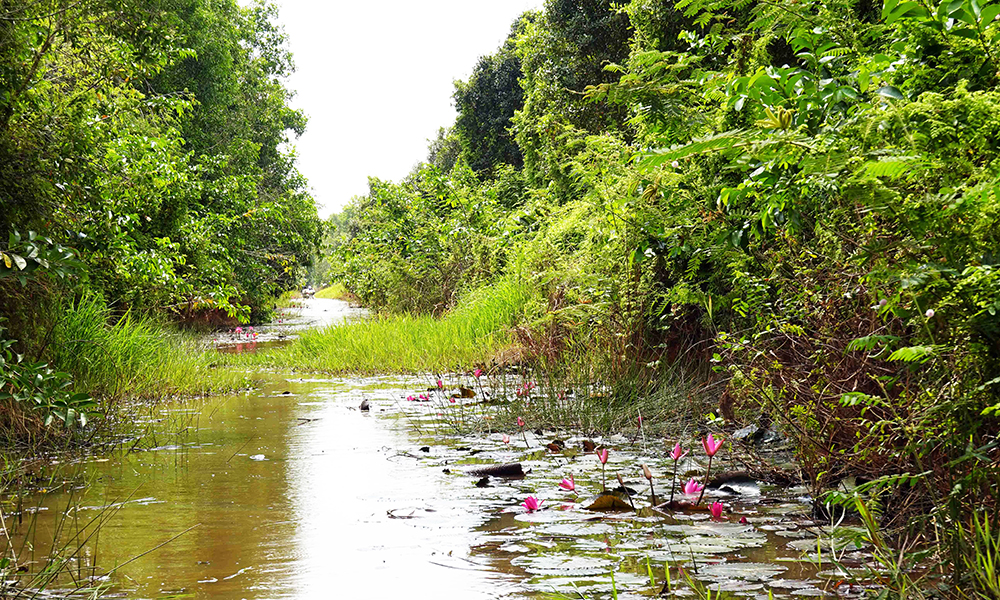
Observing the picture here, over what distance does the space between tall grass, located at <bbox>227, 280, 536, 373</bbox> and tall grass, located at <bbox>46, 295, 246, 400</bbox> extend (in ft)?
6.01

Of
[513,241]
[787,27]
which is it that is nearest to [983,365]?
[787,27]

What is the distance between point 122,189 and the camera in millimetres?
8219

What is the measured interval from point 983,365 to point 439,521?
2198mm

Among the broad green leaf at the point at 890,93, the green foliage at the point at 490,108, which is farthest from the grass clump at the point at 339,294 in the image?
the broad green leaf at the point at 890,93

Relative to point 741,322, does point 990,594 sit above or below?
below

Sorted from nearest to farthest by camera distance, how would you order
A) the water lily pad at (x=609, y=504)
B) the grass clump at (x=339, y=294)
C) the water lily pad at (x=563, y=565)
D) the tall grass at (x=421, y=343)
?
1. the water lily pad at (x=563, y=565)
2. the water lily pad at (x=609, y=504)
3. the tall grass at (x=421, y=343)
4. the grass clump at (x=339, y=294)

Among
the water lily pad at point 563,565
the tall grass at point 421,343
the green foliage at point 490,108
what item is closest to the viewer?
the water lily pad at point 563,565

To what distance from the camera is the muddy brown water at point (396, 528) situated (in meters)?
2.68

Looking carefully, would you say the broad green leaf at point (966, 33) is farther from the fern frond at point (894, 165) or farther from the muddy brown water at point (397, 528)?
the muddy brown water at point (397, 528)

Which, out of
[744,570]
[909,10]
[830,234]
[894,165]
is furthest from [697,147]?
[744,570]

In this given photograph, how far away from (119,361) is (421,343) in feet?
15.2

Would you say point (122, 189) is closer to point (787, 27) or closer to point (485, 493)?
point (485, 493)

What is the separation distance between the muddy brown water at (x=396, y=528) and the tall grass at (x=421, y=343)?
427cm

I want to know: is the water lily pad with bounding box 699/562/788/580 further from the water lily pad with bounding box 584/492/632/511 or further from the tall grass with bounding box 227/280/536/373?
the tall grass with bounding box 227/280/536/373
